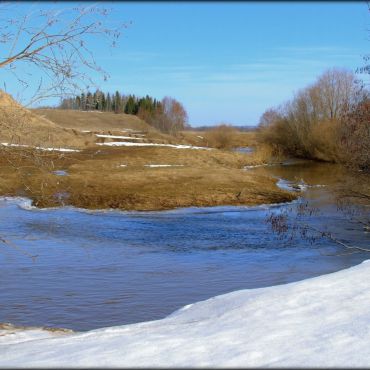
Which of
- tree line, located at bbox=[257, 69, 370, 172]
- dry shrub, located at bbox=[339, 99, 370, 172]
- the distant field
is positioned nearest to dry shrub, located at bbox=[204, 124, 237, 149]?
tree line, located at bbox=[257, 69, 370, 172]

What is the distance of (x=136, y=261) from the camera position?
12648 millimetres

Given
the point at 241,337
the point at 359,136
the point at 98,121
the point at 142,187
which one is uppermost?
the point at 98,121

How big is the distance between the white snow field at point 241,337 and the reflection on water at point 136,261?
163 centimetres

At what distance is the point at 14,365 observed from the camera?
5.07m

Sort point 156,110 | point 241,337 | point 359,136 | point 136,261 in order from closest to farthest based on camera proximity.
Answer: point 241,337
point 136,261
point 359,136
point 156,110

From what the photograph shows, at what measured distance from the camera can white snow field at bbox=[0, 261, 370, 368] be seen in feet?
16.4

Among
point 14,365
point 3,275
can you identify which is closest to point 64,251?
point 3,275

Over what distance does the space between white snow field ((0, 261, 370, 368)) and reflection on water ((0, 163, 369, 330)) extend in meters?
1.63

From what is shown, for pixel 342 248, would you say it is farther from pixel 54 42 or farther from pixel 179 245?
pixel 54 42

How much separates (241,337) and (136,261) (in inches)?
278

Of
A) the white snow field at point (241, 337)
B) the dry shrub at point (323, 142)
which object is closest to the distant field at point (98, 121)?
the dry shrub at point (323, 142)

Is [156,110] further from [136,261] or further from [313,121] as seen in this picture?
[136,261]

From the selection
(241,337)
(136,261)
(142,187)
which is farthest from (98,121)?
(241,337)

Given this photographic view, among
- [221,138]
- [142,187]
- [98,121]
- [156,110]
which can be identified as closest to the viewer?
[142,187]
